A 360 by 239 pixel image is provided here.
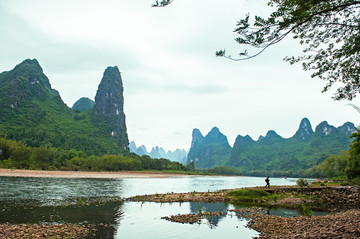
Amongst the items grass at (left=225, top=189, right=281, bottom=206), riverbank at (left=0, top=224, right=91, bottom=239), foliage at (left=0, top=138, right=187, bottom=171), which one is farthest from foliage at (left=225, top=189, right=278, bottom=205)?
foliage at (left=0, top=138, right=187, bottom=171)

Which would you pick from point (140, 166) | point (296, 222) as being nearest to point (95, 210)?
point (296, 222)

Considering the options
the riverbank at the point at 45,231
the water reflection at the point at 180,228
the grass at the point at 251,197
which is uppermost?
the riverbank at the point at 45,231

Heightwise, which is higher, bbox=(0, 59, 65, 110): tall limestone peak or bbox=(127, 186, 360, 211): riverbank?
bbox=(0, 59, 65, 110): tall limestone peak

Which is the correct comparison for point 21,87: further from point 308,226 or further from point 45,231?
point 308,226

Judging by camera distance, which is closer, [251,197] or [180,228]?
[180,228]

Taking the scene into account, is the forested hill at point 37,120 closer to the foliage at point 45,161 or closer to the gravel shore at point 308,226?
the foliage at point 45,161

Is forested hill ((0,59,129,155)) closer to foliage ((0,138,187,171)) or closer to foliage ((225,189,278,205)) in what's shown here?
foliage ((0,138,187,171))

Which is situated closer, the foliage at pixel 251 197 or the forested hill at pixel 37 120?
the foliage at pixel 251 197

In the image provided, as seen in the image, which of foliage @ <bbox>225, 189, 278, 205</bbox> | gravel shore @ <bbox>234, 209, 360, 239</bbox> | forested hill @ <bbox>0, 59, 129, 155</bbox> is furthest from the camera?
forested hill @ <bbox>0, 59, 129, 155</bbox>

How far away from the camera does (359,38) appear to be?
30.1 ft

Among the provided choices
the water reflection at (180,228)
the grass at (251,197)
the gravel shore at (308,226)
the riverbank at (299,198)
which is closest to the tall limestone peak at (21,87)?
the riverbank at (299,198)

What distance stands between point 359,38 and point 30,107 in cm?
18764

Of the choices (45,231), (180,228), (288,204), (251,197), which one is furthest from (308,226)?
(251,197)

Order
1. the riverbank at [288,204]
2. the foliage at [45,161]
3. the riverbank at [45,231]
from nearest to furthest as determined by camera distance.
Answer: the riverbank at [45,231] < the riverbank at [288,204] < the foliage at [45,161]
